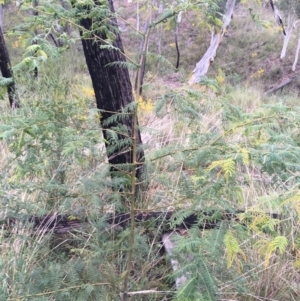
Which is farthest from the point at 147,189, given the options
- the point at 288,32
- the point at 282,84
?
the point at 288,32

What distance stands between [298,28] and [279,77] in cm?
570

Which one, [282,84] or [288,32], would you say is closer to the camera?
[282,84]

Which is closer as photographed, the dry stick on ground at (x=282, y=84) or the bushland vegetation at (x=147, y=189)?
the bushland vegetation at (x=147, y=189)

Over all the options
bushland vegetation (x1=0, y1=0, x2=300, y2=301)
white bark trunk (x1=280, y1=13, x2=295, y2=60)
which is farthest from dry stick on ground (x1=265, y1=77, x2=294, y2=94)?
bushland vegetation (x1=0, y1=0, x2=300, y2=301)

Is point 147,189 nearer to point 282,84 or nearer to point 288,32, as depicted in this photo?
point 282,84

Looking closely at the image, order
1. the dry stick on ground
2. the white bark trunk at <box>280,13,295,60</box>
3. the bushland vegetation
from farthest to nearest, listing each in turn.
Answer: the white bark trunk at <box>280,13,295,60</box>
the dry stick on ground
the bushland vegetation

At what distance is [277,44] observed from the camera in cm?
1881

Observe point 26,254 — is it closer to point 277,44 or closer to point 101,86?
point 101,86

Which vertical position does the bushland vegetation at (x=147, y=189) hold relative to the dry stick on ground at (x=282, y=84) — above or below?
above

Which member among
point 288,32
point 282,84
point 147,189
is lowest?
point 282,84

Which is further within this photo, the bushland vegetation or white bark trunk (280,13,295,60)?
white bark trunk (280,13,295,60)

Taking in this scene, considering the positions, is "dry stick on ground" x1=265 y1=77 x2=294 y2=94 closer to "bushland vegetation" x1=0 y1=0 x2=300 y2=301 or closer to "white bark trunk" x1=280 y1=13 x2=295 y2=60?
"white bark trunk" x1=280 y1=13 x2=295 y2=60

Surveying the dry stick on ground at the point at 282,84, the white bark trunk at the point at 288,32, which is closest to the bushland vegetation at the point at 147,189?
the dry stick on ground at the point at 282,84

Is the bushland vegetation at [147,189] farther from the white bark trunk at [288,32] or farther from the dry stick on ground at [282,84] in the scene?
the white bark trunk at [288,32]
